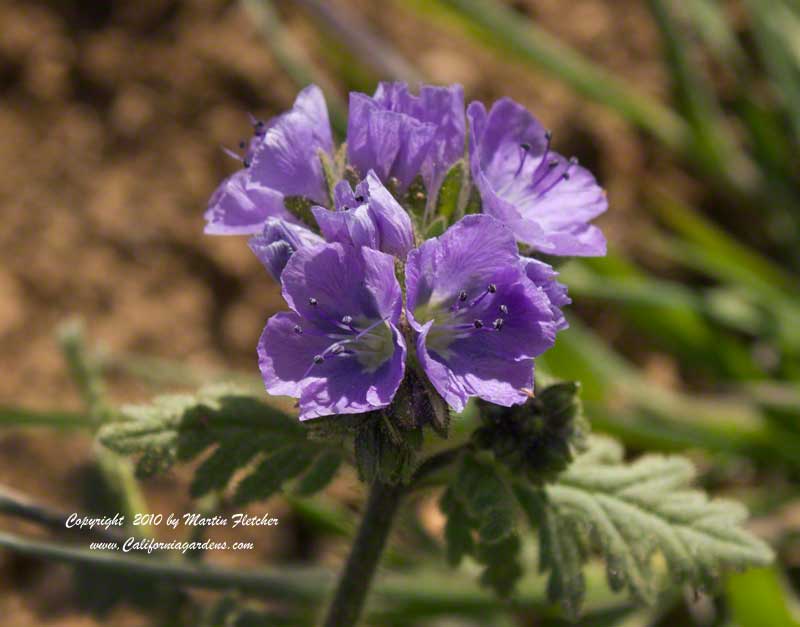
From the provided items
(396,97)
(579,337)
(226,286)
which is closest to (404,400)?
(396,97)

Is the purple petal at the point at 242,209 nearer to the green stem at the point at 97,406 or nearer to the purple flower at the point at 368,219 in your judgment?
the purple flower at the point at 368,219

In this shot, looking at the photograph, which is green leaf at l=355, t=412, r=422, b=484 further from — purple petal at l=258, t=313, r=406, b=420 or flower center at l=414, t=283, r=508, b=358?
flower center at l=414, t=283, r=508, b=358

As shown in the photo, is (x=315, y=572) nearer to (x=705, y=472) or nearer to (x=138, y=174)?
(x=705, y=472)

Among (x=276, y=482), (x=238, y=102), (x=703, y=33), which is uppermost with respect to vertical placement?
(x=703, y=33)

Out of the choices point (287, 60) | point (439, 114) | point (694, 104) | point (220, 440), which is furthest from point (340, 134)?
point (220, 440)

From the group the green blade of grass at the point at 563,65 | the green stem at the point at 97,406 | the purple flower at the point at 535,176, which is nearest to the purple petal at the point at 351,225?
the purple flower at the point at 535,176

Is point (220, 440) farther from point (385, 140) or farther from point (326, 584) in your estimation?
point (326, 584)
